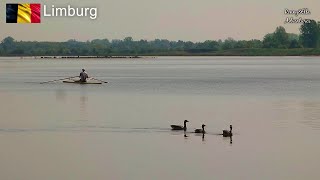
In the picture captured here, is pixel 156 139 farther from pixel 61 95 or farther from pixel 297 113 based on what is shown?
pixel 61 95

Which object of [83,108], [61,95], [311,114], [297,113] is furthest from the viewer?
[61,95]

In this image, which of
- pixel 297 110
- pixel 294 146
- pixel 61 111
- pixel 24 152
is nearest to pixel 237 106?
pixel 297 110

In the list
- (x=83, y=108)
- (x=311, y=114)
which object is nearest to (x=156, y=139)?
(x=311, y=114)

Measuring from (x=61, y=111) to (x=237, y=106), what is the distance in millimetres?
10338

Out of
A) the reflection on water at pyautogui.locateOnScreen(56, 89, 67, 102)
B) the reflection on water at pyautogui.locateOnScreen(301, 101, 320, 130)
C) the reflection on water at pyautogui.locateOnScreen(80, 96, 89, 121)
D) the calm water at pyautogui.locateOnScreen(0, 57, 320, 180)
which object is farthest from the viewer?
the reflection on water at pyautogui.locateOnScreen(56, 89, 67, 102)

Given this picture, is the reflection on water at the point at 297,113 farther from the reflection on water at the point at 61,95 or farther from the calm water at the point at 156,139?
the reflection on water at the point at 61,95

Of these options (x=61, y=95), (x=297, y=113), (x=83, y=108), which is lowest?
(x=61, y=95)

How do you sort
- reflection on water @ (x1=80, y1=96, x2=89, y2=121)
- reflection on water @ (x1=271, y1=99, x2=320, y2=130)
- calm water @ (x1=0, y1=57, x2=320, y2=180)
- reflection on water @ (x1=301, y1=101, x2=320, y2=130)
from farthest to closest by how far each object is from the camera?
reflection on water @ (x1=80, y1=96, x2=89, y2=121), reflection on water @ (x1=271, y1=99, x2=320, y2=130), reflection on water @ (x1=301, y1=101, x2=320, y2=130), calm water @ (x1=0, y1=57, x2=320, y2=180)

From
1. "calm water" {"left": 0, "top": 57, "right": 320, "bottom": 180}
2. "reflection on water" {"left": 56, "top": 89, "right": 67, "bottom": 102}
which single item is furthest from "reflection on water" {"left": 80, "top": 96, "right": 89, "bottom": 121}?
"reflection on water" {"left": 56, "top": 89, "right": 67, "bottom": 102}

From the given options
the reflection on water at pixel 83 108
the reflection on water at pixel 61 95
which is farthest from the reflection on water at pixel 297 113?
the reflection on water at pixel 61 95

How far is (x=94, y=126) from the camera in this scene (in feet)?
113

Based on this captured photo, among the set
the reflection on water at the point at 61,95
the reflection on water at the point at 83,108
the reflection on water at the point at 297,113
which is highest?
the reflection on water at the point at 297,113

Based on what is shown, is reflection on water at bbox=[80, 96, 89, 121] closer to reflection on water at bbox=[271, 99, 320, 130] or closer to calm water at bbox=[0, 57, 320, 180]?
calm water at bbox=[0, 57, 320, 180]

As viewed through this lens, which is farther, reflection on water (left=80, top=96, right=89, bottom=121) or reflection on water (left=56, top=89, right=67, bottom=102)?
reflection on water (left=56, top=89, right=67, bottom=102)
